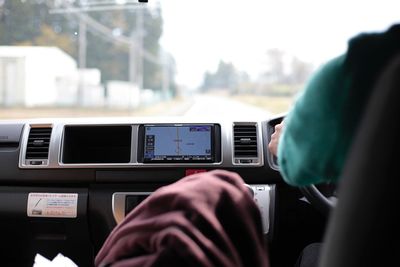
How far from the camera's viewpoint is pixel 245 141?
2932 millimetres

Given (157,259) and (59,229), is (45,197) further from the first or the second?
(157,259)

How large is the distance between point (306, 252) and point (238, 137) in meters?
0.73

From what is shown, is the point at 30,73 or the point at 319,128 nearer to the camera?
the point at 319,128

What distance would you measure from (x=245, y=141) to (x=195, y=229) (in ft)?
6.46

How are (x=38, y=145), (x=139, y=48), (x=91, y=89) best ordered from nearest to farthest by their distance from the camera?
(x=38, y=145), (x=91, y=89), (x=139, y=48)

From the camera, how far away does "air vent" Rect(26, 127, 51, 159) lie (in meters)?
2.94

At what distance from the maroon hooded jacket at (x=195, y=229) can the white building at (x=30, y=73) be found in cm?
367

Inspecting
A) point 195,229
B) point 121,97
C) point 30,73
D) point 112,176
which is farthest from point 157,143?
point 121,97

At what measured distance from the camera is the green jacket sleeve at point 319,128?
3.24 feet

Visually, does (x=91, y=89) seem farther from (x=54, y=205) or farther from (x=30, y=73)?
(x=54, y=205)

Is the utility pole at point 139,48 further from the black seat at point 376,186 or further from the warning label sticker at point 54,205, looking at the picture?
the black seat at point 376,186

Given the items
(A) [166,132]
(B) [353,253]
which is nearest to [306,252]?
(A) [166,132]

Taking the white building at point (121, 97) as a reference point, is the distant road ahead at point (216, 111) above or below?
above

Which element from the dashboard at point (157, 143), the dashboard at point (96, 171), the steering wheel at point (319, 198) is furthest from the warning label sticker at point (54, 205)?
the steering wheel at point (319, 198)
